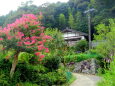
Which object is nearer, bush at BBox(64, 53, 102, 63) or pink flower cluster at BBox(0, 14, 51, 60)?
pink flower cluster at BBox(0, 14, 51, 60)

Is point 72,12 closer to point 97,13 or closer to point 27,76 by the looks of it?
point 97,13

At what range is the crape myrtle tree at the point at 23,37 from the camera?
242 inches

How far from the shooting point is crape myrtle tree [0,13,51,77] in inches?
242

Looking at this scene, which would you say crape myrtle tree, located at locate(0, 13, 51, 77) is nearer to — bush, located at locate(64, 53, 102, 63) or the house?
bush, located at locate(64, 53, 102, 63)

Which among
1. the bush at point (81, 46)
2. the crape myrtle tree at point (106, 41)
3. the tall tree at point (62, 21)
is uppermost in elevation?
the tall tree at point (62, 21)

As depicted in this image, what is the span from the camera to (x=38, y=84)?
776 centimetres

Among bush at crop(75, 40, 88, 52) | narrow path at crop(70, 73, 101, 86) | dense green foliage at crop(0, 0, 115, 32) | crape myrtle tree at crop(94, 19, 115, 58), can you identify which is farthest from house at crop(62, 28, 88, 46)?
narrow path at crop(70, 73, 101, 86)

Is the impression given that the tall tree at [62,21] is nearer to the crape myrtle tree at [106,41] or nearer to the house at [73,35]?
the house at [73,35]

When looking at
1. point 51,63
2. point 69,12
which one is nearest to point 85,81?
point 51,63

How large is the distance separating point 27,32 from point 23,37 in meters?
0.31

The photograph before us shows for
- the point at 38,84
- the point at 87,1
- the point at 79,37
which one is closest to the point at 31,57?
the point at 38,84

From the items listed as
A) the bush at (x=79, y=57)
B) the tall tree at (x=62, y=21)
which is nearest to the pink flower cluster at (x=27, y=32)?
the bush at (x=79, y=57)

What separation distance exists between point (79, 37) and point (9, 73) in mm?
→ 18926

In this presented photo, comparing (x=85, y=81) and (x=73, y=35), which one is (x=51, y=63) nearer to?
(x=85, y=81)
